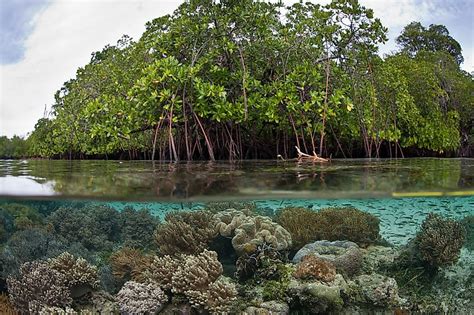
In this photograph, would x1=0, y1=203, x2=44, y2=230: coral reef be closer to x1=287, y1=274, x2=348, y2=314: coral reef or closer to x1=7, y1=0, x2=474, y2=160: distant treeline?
x1=7, y1=0, x2=474, y2=160: distant treeline

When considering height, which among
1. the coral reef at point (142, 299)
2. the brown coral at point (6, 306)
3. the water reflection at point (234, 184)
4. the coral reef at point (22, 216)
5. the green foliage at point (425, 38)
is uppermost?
the green foliage at point (425, 38)

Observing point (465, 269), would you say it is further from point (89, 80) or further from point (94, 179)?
point (89, 80)

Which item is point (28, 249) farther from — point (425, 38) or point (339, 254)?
point (425, 38)

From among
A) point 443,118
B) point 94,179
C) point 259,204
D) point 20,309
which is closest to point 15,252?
point 20,309

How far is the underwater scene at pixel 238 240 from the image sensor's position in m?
6.81

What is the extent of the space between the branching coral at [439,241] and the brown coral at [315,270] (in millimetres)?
1887

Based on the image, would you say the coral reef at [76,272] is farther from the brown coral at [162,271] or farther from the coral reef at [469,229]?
the coral reef at [469,229]

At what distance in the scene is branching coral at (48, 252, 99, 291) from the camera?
26.4ft

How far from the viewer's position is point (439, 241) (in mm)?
8688

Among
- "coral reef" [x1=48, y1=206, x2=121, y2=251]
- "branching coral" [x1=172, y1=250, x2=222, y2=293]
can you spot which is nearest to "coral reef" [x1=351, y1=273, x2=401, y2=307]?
"branching coral" [x1=172, y1=250, x2=222, y2=293]

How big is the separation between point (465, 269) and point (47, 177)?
721 cm

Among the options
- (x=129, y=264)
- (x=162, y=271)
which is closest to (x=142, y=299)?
(x=162, y=271)

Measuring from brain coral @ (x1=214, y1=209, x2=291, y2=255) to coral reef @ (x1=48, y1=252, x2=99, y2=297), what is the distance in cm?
221

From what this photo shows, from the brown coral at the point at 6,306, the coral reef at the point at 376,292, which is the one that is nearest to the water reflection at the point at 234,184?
the coral reef at the point at 376,292
